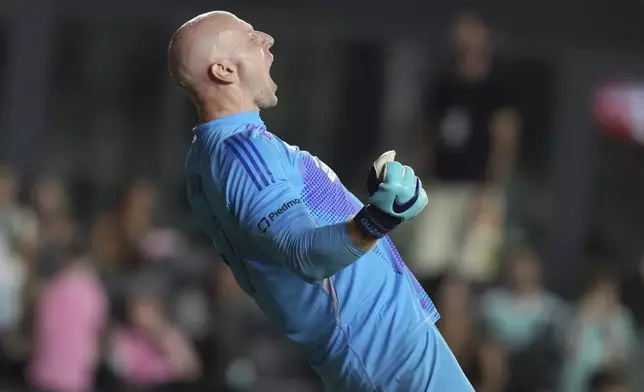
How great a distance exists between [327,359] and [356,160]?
7.14m

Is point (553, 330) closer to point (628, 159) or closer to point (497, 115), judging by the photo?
point (497, 115)

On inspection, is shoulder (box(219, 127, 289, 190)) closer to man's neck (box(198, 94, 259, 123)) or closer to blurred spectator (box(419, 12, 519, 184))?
man's neck (box(198, 94, 259, 123))

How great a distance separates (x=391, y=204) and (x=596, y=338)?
196 inches

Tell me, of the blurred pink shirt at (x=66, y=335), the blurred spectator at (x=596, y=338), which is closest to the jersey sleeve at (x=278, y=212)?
the blurred pink shirt at (x=66, y=335)

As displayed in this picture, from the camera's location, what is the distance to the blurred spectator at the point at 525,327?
7.38 m

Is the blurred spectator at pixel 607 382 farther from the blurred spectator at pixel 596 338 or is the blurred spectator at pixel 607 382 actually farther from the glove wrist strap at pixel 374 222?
the glove wrist strap at pixel 374 222

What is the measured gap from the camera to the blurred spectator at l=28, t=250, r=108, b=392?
23.6 ft

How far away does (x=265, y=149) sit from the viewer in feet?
10.1

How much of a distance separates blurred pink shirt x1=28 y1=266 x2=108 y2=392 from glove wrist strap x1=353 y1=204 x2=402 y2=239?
463cm

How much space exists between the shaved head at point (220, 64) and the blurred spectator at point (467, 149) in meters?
4.11

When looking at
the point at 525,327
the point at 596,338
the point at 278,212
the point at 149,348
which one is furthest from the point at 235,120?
the point at 596,338

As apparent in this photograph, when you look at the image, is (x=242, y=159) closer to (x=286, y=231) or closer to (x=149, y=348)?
(x=286, y=231)

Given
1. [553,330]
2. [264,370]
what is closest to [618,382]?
[553,330]

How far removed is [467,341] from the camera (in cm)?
729
